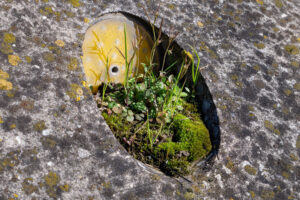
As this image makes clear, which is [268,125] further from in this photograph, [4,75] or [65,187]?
[4,75]

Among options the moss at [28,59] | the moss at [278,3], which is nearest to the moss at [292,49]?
the moss at [278,3]

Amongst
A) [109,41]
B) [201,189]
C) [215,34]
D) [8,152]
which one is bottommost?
[201,189]

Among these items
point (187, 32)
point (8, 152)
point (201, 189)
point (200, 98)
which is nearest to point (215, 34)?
point (187, 32)

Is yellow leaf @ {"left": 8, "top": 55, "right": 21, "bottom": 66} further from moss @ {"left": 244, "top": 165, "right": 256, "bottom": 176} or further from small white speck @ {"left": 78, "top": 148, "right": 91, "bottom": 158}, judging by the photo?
moss @ {"left": 244, "top": 165, "right": 256, "bottom": 176}

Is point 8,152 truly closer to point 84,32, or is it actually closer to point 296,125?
point 84,32

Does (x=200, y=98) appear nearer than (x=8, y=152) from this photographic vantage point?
No

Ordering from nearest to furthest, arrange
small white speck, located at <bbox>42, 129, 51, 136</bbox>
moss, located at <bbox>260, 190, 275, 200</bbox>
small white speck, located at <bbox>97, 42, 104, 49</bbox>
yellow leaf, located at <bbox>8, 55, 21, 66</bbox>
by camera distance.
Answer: small white speck, located at <bbox>42, 129, 51, 136</bbox>
yellow leaf, located at <bbox>8, 55, 21, 66</bbox>
moss, located at <bbox>260, 190, 275, 200</bbox>
small white speck, located at <bbox>97, 42, 104, 49</bbox>

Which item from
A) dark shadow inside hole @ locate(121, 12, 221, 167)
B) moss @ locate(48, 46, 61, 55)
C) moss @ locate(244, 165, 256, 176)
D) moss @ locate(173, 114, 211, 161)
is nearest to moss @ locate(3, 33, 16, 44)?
moss @ locate(48, 46, 61, 55)

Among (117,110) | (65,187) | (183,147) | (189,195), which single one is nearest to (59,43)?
(117,110)
